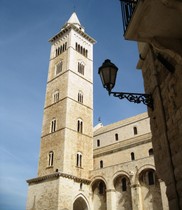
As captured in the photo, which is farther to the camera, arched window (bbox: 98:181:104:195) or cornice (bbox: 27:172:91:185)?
arched window (bbox: 98:181:104:195)

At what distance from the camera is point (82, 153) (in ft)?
A: 79.3

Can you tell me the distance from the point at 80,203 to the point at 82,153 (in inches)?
182

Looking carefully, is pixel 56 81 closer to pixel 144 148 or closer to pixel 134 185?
pixel 144 148

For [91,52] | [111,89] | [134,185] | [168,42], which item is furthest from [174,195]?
[91,52]

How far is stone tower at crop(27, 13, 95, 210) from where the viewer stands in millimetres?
20797

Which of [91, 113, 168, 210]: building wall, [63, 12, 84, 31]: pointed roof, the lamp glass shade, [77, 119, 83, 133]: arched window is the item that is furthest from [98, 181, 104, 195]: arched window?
[63, 12, 84, 31]: pointed roof

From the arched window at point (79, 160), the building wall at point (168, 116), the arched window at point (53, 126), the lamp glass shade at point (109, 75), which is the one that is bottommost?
the building wall at point (168, 116)

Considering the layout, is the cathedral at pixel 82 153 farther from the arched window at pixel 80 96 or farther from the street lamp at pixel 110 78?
the street lamp at pixel 110 78

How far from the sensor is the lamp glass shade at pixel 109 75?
4285 millimetres

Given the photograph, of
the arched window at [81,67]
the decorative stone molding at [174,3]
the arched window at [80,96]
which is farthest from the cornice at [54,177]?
the decorative stone molding at [174,3]

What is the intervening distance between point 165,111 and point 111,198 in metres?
17.8

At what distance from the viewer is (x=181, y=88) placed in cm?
377

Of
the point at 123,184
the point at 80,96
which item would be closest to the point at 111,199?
the point at 123,184

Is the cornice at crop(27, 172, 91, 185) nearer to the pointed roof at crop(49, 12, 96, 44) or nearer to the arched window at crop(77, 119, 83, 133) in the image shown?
the arched window at crop(77, 119, 83, 133)
